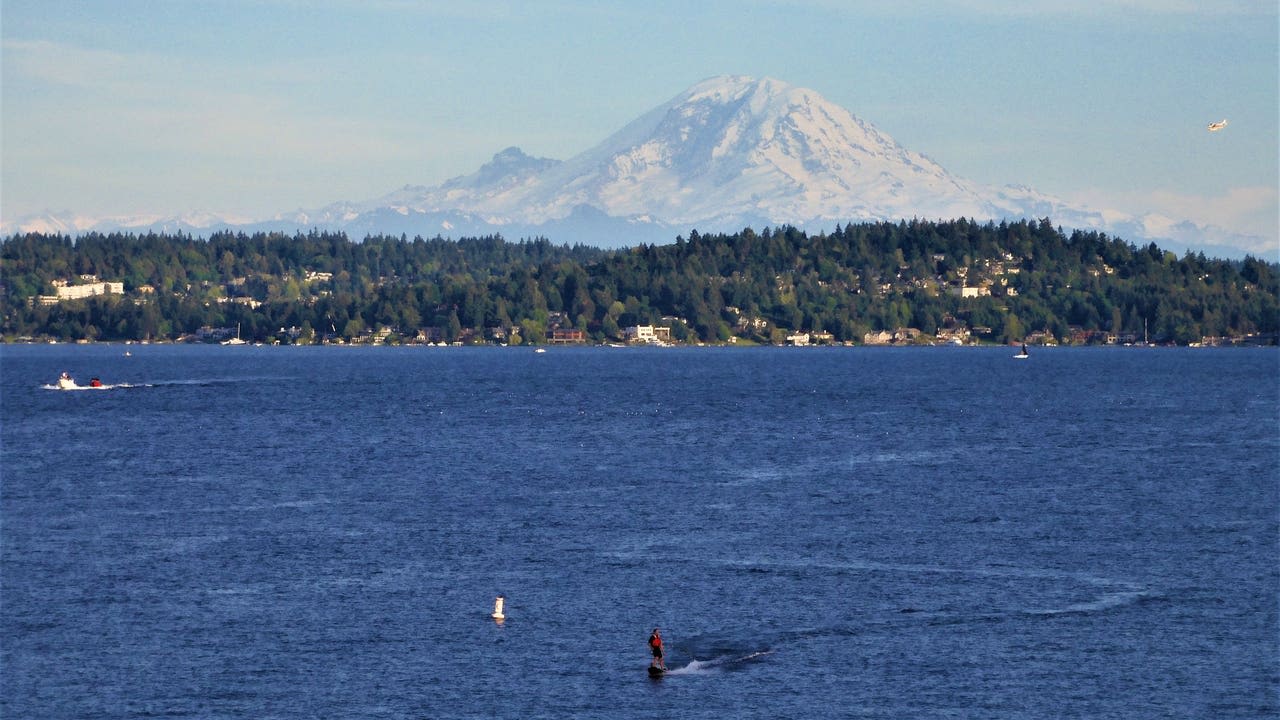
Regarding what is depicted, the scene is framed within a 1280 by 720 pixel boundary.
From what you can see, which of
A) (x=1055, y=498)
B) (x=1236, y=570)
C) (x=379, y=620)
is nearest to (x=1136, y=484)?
(x=1055, y=498)

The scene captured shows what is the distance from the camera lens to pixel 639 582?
7819 cm

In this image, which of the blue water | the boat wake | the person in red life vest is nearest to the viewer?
the blue water

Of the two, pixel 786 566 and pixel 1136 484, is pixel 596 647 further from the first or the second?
pixel 1136 484

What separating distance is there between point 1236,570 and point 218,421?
11675cm

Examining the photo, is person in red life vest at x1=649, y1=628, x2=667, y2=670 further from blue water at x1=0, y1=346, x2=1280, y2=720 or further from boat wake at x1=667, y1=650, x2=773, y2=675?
blue water at x1=0, y1=346, x2=1280, y2=720

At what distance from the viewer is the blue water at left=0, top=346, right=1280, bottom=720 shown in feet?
200

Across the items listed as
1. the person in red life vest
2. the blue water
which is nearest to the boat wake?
the blue water

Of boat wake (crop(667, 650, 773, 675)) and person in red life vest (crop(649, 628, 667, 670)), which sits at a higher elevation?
person in red life vest (crop(649, 628, 667, 670))

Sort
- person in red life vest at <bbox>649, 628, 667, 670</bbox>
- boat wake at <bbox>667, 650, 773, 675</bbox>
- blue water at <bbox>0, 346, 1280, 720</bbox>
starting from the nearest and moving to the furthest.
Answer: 1. blue water at <bbox>0, 346, 1280, 720</bbox>
2. person in red life vest at <bbox>649, 628, 667, 670</bbox>
3. boat wake at <bbox>667, 650, 773, 675</bbox>

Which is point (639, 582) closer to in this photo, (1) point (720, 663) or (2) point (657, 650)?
Answer: (1) point (720, 663)

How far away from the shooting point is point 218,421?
6845 inches

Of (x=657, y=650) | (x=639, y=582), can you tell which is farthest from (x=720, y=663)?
(x=639, y=582)

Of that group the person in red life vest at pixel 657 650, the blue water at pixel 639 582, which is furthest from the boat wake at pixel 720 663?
the person in red life vest at pixel 657 650

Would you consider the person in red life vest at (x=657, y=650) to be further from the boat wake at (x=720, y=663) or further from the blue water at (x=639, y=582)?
the blue water at (x=639, y=582)
